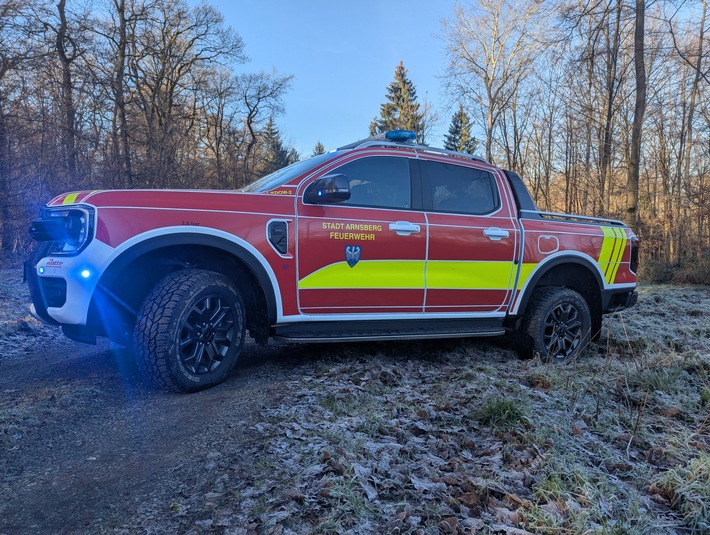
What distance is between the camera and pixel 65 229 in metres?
2.90

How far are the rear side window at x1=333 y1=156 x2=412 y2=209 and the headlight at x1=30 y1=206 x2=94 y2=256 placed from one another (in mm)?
1874

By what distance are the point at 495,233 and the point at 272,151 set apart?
36301 millimetres

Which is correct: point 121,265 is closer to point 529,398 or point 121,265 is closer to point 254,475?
point 254,475

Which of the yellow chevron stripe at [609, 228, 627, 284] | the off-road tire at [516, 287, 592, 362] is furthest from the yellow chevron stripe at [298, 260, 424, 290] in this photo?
the yellow chevron stripe at [609, 228, 627, 284]

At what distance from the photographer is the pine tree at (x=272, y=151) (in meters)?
31.8

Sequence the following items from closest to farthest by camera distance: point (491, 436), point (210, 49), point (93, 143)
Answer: point (491, 436), point (93, 143), point (210, 49)

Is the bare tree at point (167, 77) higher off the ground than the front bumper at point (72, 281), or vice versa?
the bare tree at point (167, 77)

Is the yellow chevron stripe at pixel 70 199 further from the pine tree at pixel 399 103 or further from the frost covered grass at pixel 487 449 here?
the pine tree at pixel 399 103

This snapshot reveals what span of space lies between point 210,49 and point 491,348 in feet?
76.2

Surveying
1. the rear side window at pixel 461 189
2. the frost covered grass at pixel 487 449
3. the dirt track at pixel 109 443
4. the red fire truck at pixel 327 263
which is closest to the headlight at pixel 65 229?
the red fire truck at pixel 327 263

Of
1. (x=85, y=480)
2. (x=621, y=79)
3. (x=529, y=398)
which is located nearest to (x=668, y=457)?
(x=529, y=398)

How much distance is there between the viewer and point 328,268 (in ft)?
11.4

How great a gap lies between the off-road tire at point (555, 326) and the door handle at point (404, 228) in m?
1.69

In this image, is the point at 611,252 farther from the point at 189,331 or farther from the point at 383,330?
the point at 189,331
